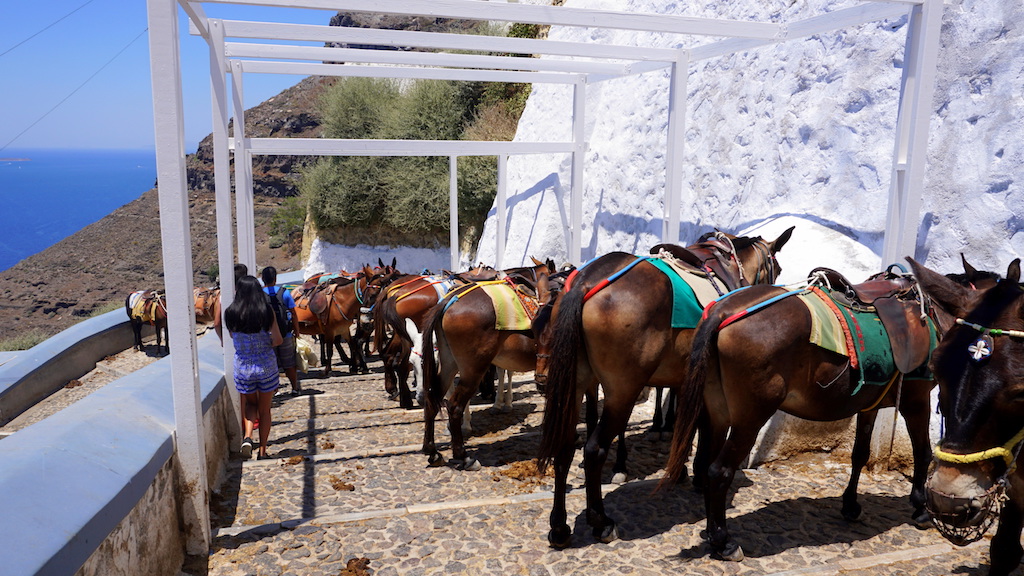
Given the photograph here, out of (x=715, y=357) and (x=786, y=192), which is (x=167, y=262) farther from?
(x=786, y=192)

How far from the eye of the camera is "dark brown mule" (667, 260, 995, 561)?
12.2 feet

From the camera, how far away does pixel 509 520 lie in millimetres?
4527

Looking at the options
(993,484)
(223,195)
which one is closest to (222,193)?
(223,195)

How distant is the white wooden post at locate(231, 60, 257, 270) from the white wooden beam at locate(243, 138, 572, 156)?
1.58ft

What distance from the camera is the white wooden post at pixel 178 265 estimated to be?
3.71 m

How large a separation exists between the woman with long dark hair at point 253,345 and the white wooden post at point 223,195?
35 centimetres

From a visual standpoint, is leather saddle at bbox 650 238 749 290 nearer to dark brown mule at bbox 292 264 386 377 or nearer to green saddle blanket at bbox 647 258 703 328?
green saddle blanket at bbox 647 258 703 328

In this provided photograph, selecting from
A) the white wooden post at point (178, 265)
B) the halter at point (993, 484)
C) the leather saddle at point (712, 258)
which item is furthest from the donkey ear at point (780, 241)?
the white wooden post at point (178, 265)

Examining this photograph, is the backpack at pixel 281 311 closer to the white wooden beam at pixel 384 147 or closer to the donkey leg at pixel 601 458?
the white wooden beam at pixel 384 147

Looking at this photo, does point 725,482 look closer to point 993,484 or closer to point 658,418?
point 993,484

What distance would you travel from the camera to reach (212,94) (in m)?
6.24

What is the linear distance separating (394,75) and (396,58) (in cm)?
111

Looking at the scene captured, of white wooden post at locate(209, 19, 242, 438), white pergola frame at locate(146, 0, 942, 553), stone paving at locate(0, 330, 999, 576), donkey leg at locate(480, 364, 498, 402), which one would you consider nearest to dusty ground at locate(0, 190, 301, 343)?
white pergola frame at locate(146, 0, 942, 553)

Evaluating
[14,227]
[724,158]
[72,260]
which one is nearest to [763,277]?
[724,158]
